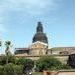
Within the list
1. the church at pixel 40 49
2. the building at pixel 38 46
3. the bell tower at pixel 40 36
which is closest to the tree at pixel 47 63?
the church at pixel 40 49

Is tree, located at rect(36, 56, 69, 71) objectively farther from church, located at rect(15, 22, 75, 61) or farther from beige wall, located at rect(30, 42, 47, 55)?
beige wall, located at rect(30, 42, 47, 55)

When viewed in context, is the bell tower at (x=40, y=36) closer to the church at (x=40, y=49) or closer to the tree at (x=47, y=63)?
the church at (x=40, y=49)

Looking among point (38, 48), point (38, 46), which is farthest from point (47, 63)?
point (38, 46)

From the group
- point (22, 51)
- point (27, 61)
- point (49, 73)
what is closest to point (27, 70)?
point (27, 61)

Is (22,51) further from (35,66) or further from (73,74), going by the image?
(73,74)

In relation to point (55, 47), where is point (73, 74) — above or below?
below

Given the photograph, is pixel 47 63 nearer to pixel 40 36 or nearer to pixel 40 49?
pixel 40 49

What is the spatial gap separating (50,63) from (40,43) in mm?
26846

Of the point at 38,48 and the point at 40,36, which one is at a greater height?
the point at 40,36

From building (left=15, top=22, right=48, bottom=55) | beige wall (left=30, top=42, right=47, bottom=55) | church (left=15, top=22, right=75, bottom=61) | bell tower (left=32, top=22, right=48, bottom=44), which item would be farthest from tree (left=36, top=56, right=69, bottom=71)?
bell tower (left=32, top=22, right=48, bottom=44)

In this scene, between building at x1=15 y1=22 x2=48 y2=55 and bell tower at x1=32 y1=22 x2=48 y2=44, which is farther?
bell tower at x1=32 y1=22 x2=48 y2=44

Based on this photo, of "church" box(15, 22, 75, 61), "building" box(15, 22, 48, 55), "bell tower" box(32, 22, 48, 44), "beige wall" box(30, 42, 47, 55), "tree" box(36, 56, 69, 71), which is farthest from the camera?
"bell tower" box(32, 22, 48, 44)

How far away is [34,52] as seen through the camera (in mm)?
109438

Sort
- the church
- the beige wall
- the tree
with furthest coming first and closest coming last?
1. the beige wall
2. the church
3. the tree
